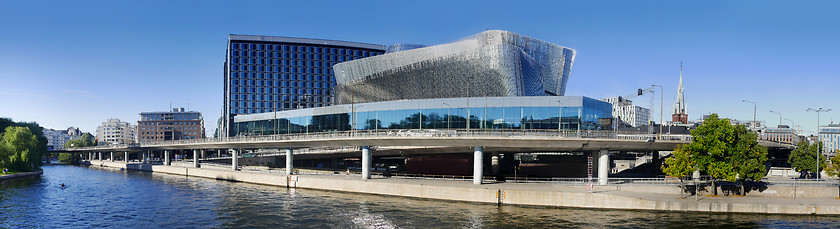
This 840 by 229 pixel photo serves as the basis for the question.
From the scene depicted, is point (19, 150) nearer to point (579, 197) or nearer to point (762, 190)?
point (579, 197)

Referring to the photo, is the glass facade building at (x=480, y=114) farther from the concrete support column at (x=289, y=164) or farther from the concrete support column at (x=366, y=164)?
the concrete support column at (x=366, y=164)

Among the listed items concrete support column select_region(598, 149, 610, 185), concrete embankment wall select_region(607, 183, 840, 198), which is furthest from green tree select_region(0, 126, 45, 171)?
concrete embankment wall select_region(607, 183, 840, 198)

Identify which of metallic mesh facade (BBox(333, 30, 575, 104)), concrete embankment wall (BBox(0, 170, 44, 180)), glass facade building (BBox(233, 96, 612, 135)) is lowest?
concrete embankment wall (BBox(0, 170, 44, 180))

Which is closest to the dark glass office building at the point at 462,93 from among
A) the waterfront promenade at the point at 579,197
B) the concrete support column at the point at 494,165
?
the concrete support column at the point at 494,165

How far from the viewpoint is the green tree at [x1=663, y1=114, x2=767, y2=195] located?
185 feet

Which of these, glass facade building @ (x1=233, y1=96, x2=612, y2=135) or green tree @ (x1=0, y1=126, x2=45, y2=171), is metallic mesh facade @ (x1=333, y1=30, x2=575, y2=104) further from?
green tree @ (x1=0, y1=126, x2=45, y2=171)

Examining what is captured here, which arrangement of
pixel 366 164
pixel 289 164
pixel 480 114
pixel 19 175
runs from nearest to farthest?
pixel 366 164
pixel 289 164
pixel 480 114
pixel 19 175

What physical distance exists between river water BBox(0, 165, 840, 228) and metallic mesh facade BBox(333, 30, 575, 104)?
1659 inches

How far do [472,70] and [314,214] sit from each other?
63824 millimetres

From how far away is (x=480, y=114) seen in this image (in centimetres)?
9306

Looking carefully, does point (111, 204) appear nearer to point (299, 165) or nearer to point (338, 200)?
point (338, 200)

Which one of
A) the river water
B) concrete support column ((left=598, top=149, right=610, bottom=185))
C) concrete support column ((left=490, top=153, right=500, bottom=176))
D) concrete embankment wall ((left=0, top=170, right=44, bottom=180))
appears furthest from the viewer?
concrete support column ((left=490, top=153, right=500, bottom=176))

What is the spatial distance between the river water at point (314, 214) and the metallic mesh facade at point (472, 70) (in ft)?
138

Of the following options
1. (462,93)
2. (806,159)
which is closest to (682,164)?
(806,159)
